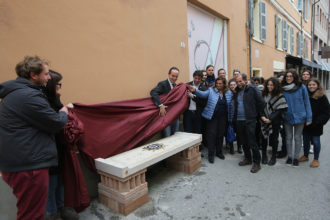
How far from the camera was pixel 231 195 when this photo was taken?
3.00m

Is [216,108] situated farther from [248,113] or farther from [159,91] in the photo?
[159,91]

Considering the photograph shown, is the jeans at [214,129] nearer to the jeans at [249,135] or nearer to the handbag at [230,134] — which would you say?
the jeans at [249,135]

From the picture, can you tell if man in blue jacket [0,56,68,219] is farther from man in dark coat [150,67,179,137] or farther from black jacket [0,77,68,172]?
man in dark coat [150,67,179,137]

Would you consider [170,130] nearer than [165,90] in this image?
No

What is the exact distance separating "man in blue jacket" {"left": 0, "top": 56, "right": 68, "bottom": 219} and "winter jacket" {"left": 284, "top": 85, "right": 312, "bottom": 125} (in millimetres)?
3625

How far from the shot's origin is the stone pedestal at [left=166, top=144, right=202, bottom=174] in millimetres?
3744

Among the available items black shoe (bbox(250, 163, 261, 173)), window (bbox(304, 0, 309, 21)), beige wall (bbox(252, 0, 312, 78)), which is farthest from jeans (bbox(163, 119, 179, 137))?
window (bbox(304, 0, 309, 21))

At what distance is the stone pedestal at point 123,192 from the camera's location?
A: 102 inches

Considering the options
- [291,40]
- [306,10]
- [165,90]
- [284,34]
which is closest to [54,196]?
[165,90]

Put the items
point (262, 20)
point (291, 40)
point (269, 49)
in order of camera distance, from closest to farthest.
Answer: point (262, 20), point (269, 49), point (291, 40)

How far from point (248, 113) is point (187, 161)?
4.34ft

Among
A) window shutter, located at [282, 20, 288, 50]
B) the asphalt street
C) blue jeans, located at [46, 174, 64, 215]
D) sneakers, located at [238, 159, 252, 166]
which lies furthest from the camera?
A: window shutter, located at [282, 20, 288, 50]

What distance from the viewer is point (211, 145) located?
4.27m

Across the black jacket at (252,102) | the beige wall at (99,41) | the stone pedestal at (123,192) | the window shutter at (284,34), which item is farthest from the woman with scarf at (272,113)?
the window shutter at (284,34)
